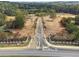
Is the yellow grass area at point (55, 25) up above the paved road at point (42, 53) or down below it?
above

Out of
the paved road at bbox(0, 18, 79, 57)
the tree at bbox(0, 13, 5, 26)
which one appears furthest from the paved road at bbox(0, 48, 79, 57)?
the tree at bbox(0, 13, 5, 26)

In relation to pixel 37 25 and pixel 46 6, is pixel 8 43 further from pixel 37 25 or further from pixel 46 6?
pixel 46 6

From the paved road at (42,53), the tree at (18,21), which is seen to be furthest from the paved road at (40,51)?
the tree at (18,21)

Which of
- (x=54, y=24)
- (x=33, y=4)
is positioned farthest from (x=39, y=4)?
(x=54, y=24)

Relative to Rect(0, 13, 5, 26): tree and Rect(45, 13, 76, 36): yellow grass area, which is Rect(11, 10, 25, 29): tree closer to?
Rect(0, 13, 5, 26): tree

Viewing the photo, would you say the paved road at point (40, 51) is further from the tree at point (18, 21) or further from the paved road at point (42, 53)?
the tree at point (18, 21)

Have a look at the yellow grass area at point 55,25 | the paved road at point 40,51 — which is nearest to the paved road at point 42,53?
the paved road at point 40,51

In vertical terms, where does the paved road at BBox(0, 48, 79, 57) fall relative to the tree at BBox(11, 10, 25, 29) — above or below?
below

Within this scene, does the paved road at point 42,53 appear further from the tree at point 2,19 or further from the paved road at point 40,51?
the tree at point 2,19

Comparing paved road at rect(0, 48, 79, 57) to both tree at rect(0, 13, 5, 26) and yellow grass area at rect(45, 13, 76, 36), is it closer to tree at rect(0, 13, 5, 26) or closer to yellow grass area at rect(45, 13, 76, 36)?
yellow grass area at rect(45, 13, 76, 36)

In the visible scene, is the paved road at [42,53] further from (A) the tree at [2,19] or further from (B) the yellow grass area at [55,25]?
(A) the tree at [2,19]

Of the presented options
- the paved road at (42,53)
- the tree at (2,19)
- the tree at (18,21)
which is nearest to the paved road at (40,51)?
the paved road at (42,53)

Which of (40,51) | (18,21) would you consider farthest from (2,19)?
(40,51)
